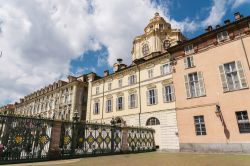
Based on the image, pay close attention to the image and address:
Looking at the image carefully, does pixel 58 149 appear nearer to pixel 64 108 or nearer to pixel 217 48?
pixel 217 48

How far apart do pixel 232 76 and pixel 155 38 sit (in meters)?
22.0

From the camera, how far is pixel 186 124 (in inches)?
754

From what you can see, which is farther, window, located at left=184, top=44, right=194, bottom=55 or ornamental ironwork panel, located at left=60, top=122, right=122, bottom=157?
window, located at left=184, top=44, right=194, bottom=55

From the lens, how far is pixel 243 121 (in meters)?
15.6

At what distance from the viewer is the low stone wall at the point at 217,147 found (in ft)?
49.6

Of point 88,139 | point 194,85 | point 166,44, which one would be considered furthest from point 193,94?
point 166,44

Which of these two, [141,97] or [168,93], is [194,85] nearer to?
[168,93]

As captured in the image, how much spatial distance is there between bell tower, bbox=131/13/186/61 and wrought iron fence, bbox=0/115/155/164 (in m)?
22.5

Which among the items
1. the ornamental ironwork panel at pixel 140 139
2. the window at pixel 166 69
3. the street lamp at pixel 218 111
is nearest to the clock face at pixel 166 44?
the window at pixel 166 69

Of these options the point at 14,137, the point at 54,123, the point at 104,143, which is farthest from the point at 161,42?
the point at 14,137

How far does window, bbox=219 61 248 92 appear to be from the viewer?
54.1 ft

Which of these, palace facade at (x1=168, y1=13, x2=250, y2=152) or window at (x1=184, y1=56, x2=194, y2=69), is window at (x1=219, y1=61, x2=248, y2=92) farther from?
window at (x1=184, y1=56, x2=194, y2=69)

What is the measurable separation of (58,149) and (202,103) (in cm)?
1402

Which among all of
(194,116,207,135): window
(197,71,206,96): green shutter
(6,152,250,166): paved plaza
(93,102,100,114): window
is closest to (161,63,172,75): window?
(197,71,206,96): green shutter
